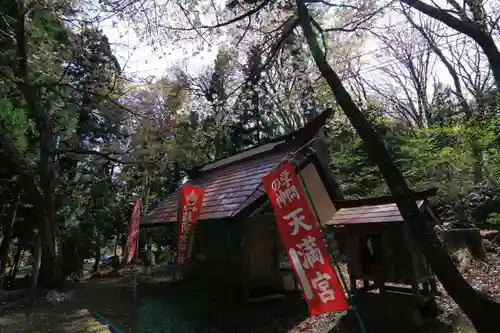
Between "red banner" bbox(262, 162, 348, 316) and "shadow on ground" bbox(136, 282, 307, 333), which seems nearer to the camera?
"red banner" bbox(262, 162, 348, 316)

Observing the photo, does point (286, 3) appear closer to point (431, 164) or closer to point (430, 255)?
point (430, 255)

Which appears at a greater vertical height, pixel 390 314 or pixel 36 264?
pixel 36 264

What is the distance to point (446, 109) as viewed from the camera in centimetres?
2011

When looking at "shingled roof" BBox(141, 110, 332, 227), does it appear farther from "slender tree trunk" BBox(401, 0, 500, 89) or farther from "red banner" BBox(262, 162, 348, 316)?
"slender tree trunk" BBox(401, 0, 500, 89)

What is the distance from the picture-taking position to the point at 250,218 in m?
9.66

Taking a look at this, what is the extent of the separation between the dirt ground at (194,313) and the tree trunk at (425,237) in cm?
170

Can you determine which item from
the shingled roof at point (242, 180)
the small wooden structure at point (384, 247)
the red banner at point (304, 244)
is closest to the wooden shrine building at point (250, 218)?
the shingled roof at point (242, 180)

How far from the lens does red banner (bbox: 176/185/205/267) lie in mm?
9266

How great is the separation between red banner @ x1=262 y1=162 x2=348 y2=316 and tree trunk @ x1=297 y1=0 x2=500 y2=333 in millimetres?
1475

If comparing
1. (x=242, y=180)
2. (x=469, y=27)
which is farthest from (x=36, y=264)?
(x=469, y=27)

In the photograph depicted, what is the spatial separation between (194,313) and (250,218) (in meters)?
2.81

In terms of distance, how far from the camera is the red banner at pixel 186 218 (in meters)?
9.27

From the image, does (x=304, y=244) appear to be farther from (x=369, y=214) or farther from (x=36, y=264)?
(x=36, y=264)

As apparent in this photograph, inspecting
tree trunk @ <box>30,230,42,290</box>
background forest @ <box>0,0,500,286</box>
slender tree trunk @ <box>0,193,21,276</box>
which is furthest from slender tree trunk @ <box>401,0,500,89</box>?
slender tree trunk @ <box>0,193,21,276</box>
